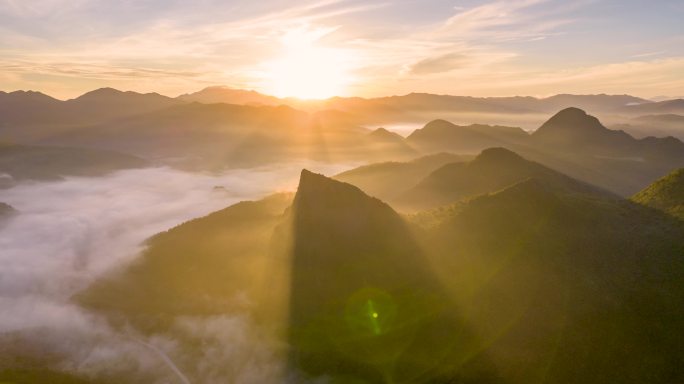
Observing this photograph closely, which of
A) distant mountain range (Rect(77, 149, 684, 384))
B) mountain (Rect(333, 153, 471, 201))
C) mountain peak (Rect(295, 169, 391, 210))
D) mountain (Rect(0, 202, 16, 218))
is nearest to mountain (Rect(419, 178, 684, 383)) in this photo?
distant mountain range (Rect(77, 149, 684, 384))

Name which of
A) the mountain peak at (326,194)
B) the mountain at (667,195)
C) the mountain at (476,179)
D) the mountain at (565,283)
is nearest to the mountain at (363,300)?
the mountain peak at (326,194)

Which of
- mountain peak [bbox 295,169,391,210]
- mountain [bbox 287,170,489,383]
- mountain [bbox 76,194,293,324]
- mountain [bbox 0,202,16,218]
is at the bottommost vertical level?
mountain [bbox 0,202,16,218]

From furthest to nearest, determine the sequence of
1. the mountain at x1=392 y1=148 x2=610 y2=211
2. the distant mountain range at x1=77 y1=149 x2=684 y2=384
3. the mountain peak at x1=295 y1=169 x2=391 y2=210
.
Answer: the mountain at x1=392 y1=148 x2=610 y2=211, the mountain peak at x1=295 y1=169 x2=391 y2=210, the distant mountain range at x1=77 y1=149 x2=684 y2=384

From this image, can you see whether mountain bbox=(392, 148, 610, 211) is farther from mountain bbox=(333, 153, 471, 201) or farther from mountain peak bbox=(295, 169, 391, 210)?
mountain peak bbox=(295, 169, 391, 210)

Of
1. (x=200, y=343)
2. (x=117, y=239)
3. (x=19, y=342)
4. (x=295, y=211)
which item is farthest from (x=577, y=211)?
(x=117, y=239)

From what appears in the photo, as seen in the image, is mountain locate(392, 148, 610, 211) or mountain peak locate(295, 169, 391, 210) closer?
mountain peak locate(295, 169, 391, 210)

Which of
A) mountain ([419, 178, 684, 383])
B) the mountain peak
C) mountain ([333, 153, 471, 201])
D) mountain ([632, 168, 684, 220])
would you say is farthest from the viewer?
mountain ([333, 153, 471, 201])

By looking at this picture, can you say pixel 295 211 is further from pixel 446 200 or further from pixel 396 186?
pixel 396 186

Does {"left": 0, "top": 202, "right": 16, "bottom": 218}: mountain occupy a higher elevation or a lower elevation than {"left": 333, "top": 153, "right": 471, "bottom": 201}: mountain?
lower
